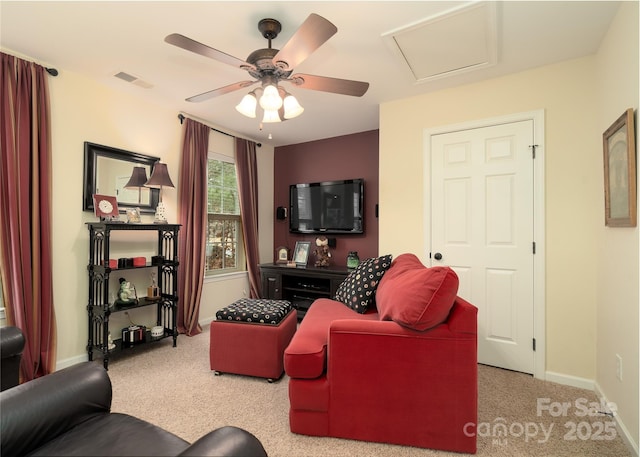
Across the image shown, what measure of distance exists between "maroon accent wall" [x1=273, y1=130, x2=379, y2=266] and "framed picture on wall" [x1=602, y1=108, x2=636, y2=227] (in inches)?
89.3

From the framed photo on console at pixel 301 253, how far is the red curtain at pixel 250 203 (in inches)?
22.0

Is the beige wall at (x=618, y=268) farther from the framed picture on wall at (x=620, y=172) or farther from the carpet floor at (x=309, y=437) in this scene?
the carpet floor at (x=309, y=437)

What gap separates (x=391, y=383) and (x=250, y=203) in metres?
3.19

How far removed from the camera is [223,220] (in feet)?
13.6

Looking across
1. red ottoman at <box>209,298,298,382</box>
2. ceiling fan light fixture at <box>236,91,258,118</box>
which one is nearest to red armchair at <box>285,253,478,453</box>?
red ottoman at <box>209,298,298,382</box>

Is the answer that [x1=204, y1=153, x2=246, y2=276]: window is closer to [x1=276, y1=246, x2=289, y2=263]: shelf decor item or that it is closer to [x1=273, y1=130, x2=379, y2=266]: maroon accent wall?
[x1=276, y1=246, x2=289, y2=263]: shelf decor item

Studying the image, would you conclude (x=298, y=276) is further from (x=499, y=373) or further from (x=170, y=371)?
(x=499, y=373)

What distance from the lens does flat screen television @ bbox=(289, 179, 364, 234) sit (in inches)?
158

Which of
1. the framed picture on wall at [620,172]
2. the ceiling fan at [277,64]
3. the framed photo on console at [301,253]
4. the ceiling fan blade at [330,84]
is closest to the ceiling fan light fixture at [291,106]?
the ceiling fan at [277,64]

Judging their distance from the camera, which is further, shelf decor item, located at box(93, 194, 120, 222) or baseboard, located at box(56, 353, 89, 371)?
shelf decor item, located at box(93, 194, 120, 222)

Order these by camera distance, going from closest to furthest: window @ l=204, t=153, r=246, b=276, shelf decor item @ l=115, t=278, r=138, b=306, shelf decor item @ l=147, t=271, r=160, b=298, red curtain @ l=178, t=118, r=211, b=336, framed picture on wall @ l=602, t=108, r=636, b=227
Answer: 1. framed picture on wall @ l=602, t=108, r=636, b=227
2. shelf decor item @ l=115, t=278, r=138, b=306
3. shelf decor item @ l=147, t=271, r=160, b=298
4. red curtain @ l=178, t=118, r=211, b=336
5. window @ l=204, t=153, r=246, b=276

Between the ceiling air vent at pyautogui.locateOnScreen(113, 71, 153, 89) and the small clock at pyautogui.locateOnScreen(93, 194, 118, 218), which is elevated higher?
the ceiling air vent at pyautogui.locateOnScreen(113, 71, 153, 89)

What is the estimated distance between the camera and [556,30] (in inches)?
79.7

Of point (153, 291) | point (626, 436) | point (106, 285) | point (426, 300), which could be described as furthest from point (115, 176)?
point (626, 436)
